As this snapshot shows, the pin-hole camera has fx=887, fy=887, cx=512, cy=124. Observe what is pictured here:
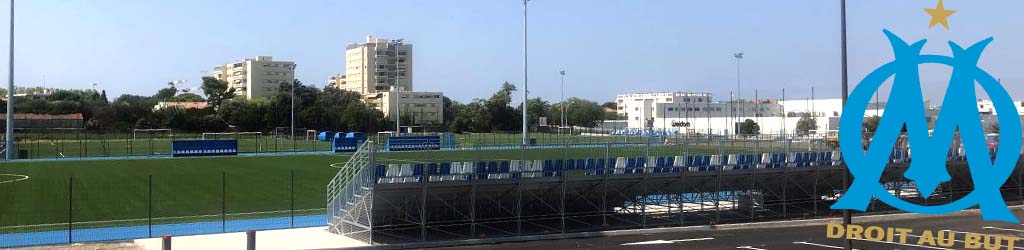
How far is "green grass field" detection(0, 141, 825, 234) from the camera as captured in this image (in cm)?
3023

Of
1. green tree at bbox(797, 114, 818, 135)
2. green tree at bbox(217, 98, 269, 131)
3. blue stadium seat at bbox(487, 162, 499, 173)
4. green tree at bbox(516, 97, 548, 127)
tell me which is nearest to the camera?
blue stadium seat at bbox(487, 162, 499, 173)

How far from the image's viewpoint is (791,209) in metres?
33.8

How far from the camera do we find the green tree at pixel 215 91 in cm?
14725

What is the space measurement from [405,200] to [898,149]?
20.9m

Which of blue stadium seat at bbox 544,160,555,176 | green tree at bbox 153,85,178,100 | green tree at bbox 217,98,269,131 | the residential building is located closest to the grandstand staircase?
blue stadium seat at bbox 544,160,555,176

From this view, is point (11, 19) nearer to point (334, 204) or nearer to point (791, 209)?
point (334, 204)

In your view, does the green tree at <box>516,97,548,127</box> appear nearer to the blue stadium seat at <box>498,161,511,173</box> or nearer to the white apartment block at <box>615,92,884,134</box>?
the white apartment block at <box>615,92,884,134</box>

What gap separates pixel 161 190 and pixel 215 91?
396 feet

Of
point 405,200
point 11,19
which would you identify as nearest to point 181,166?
point 11,19

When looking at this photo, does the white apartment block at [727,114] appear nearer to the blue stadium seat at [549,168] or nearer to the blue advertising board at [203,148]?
the blue advertising board at [203,148]

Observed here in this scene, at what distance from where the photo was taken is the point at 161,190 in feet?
126

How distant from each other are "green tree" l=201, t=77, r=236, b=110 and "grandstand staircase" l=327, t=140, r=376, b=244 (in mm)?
123250

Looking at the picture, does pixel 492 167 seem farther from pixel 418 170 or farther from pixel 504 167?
pixel 418 170

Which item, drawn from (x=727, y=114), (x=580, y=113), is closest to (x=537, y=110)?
(x=580, y=113)
